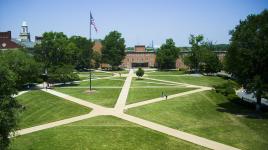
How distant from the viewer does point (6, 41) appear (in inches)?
3246

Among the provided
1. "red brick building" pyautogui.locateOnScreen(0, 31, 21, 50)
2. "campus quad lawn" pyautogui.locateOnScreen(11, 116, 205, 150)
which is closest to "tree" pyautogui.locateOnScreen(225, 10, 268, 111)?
"campus quad lawn" pyautogui.locateOnScreen(11, 116, 205, 150)

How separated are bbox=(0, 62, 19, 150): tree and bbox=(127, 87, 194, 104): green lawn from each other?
23.6 metres

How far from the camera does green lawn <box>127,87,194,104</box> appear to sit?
146 ft

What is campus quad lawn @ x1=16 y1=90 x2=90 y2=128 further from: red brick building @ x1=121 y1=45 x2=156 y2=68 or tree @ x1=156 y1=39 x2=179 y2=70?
red brick building @ x1=121 y1=45 x2=156 y2=68

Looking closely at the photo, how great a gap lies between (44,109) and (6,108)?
1993cm

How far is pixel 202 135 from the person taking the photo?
26641 mm

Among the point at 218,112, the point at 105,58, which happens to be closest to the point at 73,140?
the point at 218,112

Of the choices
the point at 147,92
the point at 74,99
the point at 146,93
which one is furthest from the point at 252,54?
the point at 74,99

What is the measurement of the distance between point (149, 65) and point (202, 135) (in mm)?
86902

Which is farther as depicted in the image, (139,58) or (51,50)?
(139,58)

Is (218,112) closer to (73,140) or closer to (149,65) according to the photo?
(73,140)

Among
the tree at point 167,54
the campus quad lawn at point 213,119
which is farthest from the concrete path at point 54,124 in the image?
the tree at point 167,54

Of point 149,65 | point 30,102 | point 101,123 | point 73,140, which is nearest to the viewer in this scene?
point 73,140

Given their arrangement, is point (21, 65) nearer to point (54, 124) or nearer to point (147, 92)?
point (147, 92)
